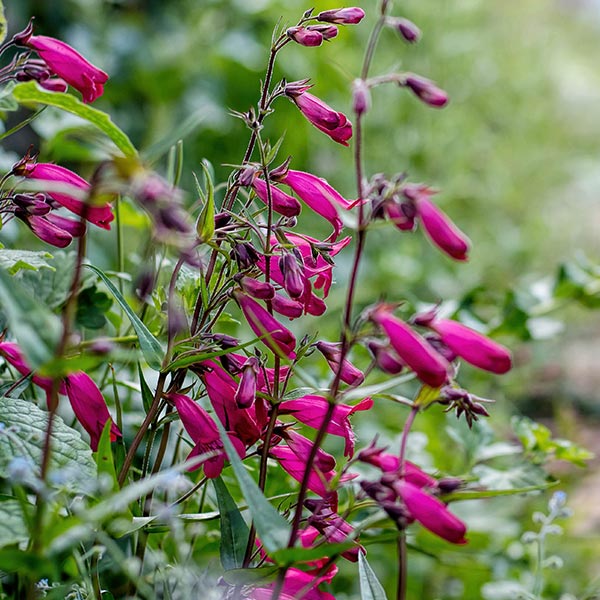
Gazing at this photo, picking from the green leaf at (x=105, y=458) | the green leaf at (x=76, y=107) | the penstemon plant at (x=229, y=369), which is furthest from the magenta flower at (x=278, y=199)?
the green leaf at (x=105, y=458)

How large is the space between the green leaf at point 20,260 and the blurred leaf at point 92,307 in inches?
7.0

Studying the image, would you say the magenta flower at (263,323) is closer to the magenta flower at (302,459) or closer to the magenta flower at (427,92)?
the magenta flower at (302,459)

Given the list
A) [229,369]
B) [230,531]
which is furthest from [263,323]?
[230,531]

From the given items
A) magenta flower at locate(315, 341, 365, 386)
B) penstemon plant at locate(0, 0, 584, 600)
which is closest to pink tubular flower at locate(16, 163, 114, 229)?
penstemon plant at locate(0, 0, 584, 600)

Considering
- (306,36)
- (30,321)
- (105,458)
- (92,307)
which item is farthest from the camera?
(92,307)

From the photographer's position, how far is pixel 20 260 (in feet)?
2.17

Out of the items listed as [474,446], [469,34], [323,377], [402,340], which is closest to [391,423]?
[323,377]

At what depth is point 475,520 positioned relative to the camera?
4.35 ft

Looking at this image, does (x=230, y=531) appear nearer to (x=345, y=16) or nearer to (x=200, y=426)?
(x=200, y=426)

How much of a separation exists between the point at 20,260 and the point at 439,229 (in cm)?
33

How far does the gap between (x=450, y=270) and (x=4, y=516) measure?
1.97 metres

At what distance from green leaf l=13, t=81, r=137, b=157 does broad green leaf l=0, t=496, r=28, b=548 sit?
0.24 meters

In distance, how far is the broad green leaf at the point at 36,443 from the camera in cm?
57

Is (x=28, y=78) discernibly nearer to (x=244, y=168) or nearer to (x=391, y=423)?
(x=244, y=168)
